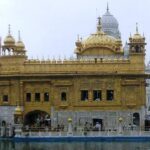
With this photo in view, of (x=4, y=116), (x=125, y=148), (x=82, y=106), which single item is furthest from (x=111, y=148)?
(x=4, y=116)

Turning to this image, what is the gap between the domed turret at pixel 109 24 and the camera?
73312 millimetres

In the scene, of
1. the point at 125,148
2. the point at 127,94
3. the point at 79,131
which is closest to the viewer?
the point at 125,148

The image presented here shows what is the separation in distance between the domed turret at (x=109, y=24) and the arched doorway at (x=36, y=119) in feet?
72.2

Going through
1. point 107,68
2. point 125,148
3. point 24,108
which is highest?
point 107,68

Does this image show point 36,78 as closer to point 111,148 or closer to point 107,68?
point 107,68

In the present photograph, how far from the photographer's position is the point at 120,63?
47.4 metres

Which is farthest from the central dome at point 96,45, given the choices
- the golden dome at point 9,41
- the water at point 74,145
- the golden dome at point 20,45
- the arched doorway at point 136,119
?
the water at point 74,145

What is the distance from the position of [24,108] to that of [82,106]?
468 cm

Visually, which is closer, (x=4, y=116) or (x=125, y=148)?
(x=125, y=148)

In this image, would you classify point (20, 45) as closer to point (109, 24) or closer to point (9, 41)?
point (9, 41)

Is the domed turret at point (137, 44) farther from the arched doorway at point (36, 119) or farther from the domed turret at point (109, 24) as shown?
the domed turret at point (109, 24)

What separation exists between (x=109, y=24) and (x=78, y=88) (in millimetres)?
27758

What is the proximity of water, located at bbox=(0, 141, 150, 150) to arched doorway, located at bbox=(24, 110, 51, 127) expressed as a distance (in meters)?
5.70

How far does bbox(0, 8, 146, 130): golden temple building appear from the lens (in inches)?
1855
